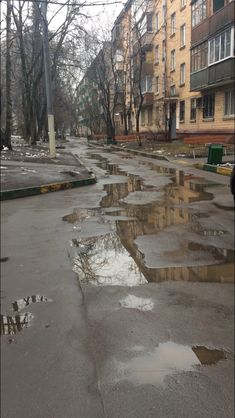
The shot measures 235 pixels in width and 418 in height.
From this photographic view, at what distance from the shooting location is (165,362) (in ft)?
10.4

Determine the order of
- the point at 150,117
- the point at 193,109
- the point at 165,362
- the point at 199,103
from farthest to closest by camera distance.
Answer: the point at 150,117, the point at 193,109, the point at 199,103, the point at 165,362

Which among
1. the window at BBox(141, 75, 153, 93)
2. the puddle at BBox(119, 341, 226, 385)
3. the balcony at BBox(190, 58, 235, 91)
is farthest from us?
the window at BBox(141, 75, 153, 93)

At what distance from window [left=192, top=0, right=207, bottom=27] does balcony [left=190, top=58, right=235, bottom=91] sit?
3634mm

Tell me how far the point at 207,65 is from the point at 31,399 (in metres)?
27.0

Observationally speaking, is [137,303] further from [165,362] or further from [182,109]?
[182,109]

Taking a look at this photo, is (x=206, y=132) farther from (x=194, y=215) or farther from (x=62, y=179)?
(x=194, y=215)

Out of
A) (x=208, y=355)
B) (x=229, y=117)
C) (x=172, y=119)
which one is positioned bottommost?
(x=208, y=355)

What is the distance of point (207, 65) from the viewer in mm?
27016

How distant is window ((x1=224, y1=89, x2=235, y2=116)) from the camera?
25438 millimetres

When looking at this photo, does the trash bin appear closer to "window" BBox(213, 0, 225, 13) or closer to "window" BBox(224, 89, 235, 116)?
"window" BBox(224, 89, 235, 116)

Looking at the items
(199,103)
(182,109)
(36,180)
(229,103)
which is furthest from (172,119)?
(36,180)

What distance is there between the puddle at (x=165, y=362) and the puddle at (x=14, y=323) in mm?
1022

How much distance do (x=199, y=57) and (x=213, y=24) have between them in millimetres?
3371

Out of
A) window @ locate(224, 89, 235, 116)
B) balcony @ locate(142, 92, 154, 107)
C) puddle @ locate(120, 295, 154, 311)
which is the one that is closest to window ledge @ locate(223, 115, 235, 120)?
window @ locate(224, 89, 235, 116)
